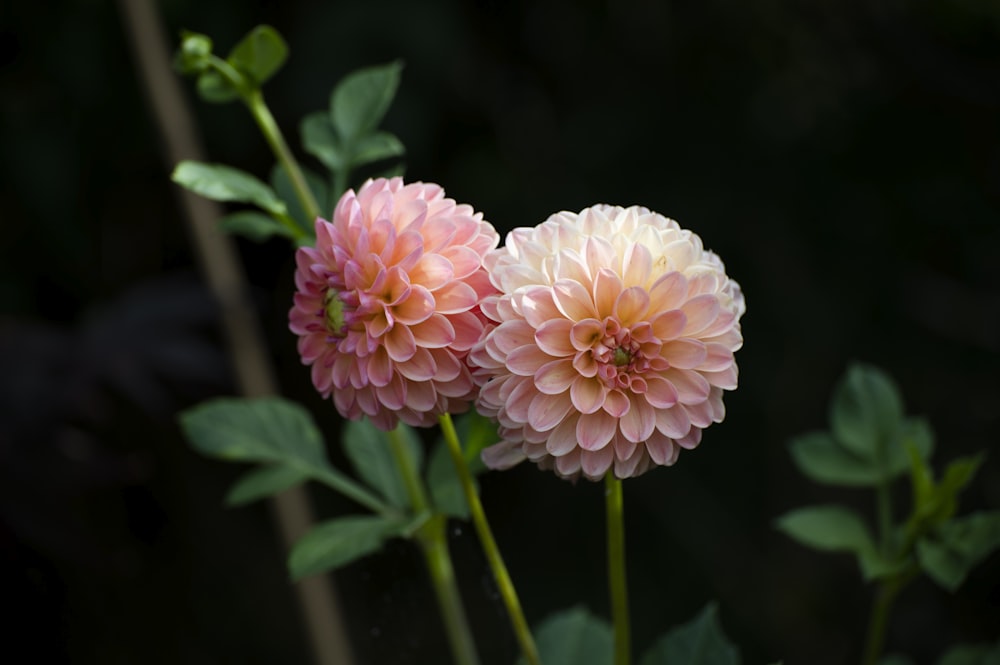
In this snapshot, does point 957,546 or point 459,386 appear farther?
point 957,546

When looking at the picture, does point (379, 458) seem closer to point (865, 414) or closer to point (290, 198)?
point (290, 198)

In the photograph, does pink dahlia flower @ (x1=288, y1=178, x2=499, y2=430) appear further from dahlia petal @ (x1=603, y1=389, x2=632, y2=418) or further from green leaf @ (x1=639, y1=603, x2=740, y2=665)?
green leaf @ (x1=639, y1=603, x2=740, y2=665)

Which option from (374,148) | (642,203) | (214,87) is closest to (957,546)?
(374,148)

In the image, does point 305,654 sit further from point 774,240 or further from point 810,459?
point 810,459

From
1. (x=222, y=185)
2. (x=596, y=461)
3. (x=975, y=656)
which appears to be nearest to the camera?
(x=596, y=461)

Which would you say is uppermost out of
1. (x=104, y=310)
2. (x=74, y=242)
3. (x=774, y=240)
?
(x=74, y=242)

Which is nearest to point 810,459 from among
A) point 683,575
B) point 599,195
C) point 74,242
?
point 599,195
